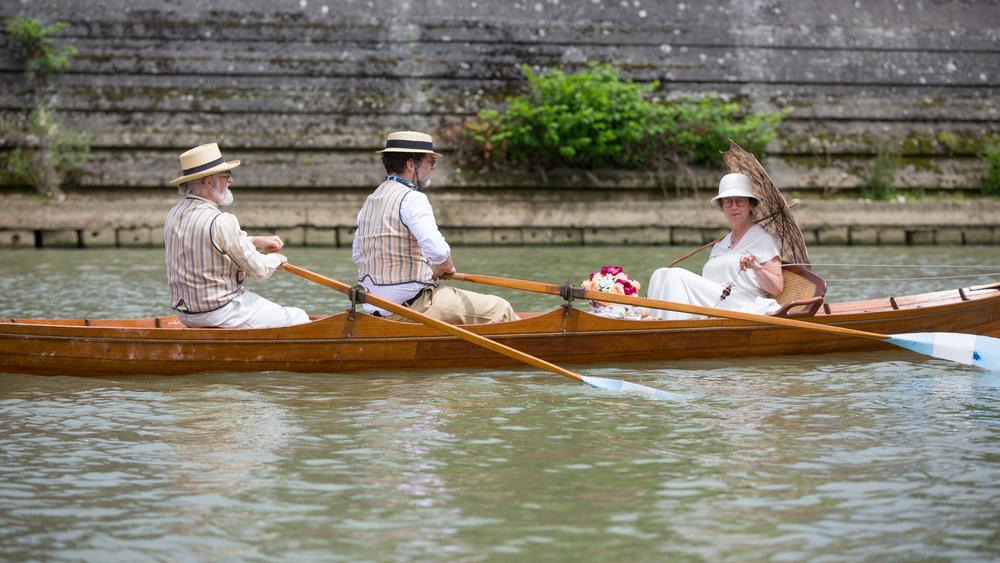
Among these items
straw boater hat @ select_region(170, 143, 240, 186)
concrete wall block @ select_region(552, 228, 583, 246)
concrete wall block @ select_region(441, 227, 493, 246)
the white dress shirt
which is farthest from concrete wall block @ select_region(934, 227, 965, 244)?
straw boater hat @ select_region(170, 143, 240, 186)

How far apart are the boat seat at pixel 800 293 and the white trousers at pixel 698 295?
172mm

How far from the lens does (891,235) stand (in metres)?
15.8

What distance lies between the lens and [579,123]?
15.7 metres

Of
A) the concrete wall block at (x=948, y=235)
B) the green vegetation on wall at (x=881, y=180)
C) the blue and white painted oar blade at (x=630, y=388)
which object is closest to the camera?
the blue and white painted oar blade at (x=630, y=388)

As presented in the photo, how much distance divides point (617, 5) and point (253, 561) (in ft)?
47.8

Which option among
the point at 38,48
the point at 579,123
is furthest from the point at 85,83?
the point at 579,123

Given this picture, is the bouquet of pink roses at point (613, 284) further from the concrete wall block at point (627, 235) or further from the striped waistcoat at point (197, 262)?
the concrete wall block at point (627, 235)

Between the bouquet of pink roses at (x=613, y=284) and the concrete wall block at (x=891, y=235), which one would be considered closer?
the bouquet of pink roses at (x=613, y=284)

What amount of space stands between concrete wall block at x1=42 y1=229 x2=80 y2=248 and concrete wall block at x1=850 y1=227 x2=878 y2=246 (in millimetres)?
9841

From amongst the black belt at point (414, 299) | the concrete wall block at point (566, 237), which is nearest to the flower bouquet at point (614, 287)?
the black belt at point (414, 299)

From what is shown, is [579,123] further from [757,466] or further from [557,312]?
[757,466]

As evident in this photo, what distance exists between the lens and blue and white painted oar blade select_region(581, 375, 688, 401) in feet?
20.5

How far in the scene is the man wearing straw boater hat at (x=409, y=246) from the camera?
6.88m

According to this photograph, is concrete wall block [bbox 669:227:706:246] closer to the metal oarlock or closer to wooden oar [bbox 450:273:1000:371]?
wooden oar [bbox 450:273:1000:371]
